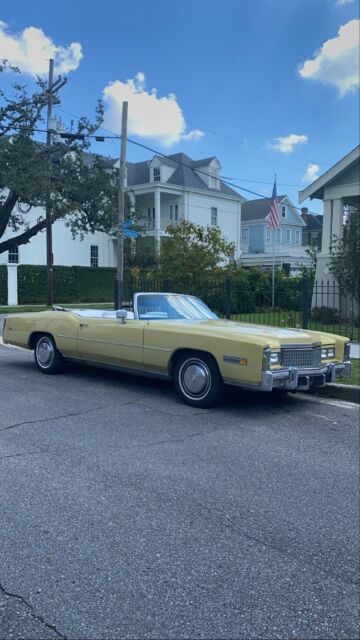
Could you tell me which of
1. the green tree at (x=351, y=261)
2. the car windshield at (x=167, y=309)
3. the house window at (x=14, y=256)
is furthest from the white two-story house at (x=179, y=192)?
the car windshield at (x=167, y=309)

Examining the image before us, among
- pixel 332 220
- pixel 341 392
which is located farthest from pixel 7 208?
pixel 341 392

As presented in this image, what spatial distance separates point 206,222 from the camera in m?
42.3

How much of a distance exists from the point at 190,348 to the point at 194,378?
1.15 feet

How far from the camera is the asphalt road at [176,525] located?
7.86ft

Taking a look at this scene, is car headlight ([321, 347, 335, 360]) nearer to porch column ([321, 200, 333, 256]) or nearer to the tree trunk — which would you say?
porch column ([321, 200, 333, 256])

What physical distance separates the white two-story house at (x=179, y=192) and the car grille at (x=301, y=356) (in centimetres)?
3236

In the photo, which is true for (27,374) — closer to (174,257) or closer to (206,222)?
(174,257)

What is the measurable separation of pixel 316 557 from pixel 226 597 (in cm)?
71

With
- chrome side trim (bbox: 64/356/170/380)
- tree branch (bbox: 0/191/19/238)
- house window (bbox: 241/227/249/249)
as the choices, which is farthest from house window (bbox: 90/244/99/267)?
chrome side trim (bbox: 64/356/170/380)

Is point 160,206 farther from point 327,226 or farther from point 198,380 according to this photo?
point 198,380

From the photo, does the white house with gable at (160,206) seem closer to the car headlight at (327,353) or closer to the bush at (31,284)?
the bush at (31,284)

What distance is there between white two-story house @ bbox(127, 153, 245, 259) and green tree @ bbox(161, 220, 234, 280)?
782 inches

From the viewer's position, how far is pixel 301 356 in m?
5.96

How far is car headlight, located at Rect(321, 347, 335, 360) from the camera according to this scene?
6.27 m
